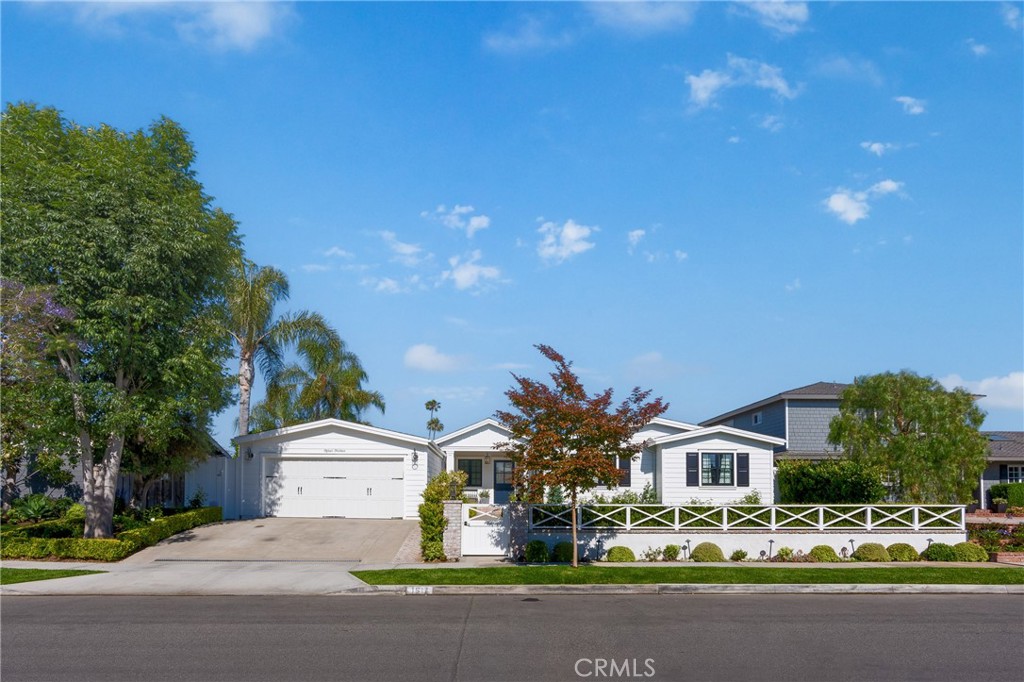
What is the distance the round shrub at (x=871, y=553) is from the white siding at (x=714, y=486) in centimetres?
965

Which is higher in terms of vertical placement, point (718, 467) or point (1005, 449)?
point (1005, 449)

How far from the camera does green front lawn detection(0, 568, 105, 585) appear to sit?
59.1 feet

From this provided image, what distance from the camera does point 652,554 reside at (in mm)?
22125

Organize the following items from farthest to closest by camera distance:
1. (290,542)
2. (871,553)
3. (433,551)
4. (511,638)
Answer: (290,542)
(871,553)
(433,551)
(511,638)

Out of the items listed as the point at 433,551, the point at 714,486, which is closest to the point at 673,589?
the point at 433,551

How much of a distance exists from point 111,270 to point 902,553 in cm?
2233

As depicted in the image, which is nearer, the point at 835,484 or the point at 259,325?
the point at 835,484

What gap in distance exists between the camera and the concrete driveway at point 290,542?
22.3m

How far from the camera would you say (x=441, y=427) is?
3061 inches

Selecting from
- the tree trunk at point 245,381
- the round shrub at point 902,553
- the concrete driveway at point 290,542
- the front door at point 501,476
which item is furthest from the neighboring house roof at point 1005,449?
the tree trunk at point 245,381

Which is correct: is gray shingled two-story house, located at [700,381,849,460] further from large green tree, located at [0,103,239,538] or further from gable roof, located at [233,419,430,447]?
large green tree, located at [0,103,239,538]

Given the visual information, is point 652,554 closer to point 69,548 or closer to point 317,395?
point 69,548

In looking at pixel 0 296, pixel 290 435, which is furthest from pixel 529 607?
pixel 290 435

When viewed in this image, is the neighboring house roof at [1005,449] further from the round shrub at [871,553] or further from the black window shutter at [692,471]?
the round shrub at [871,553]
